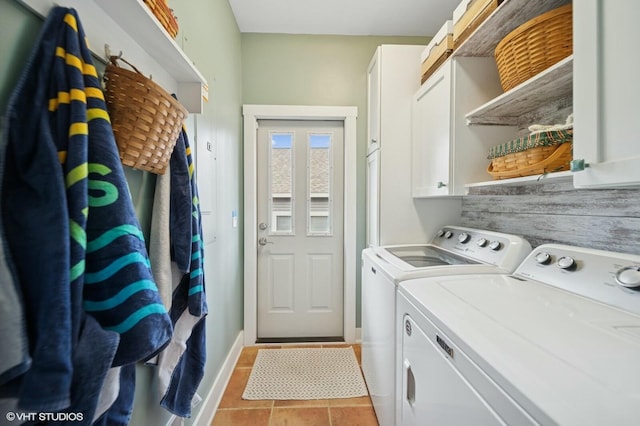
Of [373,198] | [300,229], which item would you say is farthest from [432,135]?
[300,229]

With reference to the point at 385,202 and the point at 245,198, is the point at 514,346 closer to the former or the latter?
the point at 385,202

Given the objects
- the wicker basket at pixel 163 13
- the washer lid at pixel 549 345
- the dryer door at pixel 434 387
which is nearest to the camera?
the washer lid at pixel 549 345

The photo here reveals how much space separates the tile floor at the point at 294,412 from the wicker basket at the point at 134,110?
1.58 m

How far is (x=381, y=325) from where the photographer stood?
133 centimetres

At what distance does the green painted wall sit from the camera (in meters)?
2.25

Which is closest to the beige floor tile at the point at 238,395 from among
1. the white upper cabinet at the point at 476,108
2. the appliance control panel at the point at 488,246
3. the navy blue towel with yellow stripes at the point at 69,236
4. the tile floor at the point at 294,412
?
the tile floor at the point at 294,412

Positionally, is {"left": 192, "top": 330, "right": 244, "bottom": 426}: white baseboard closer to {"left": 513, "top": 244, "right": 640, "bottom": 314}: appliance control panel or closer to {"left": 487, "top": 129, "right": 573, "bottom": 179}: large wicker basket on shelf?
{"left": 513, "top": 244, "right": 640, "bottom": 314}: appliance control panel

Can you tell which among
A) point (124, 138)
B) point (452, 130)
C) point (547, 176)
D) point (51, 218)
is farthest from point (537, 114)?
point (51, 218)

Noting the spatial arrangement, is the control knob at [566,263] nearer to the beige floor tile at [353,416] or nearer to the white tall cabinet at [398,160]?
the white tall cabinet at [398,160]

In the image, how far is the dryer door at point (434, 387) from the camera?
2.01 ft

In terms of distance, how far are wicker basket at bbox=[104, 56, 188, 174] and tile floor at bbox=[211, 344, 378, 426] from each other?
62.3 inches

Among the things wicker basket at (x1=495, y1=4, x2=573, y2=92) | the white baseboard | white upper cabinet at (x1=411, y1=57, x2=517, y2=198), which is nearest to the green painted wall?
white upper cabinet at (x1=411, y1=57, x2=517, y2=198)

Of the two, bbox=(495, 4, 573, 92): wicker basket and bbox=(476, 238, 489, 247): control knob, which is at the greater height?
bbox=(495, 4, 573, 92): wicker basket

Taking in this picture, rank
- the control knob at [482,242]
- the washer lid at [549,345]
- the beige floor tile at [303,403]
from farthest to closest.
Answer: the beige floor tile at [303,403]
the control knob at [482,242]
the washer lid at [549,345]
